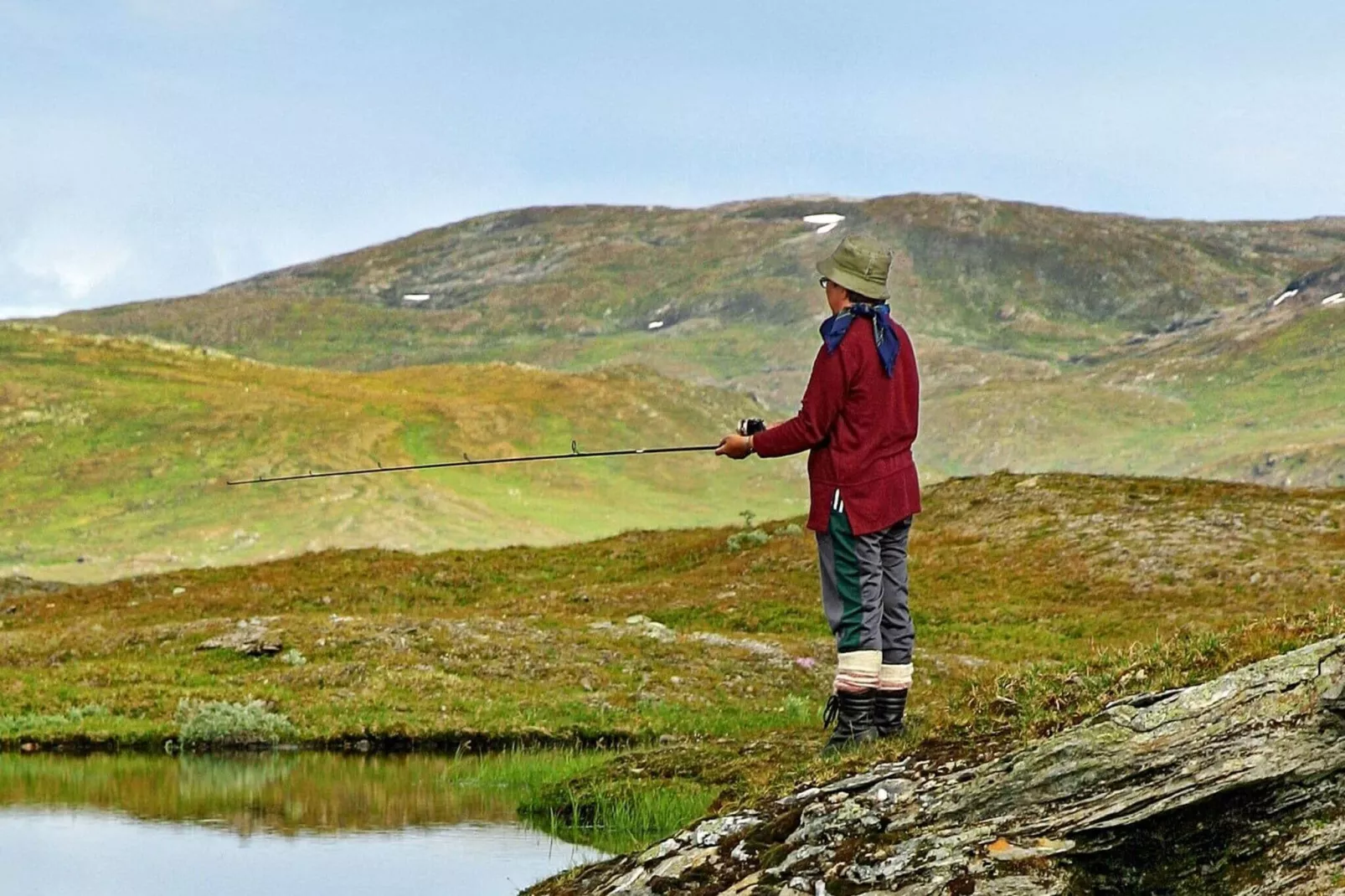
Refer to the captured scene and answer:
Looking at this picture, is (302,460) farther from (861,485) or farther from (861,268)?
(861,485)

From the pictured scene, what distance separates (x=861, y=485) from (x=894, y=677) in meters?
1.43

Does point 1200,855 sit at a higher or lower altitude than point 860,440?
lower

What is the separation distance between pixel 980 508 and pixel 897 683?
33.4 m

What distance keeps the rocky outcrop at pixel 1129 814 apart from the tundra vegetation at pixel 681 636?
2.47 feet

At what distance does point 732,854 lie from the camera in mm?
10461

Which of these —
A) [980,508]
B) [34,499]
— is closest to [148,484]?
[34,499]

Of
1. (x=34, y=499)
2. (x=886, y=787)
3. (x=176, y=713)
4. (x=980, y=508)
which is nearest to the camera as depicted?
(x=886, y=787)

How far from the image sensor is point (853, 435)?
40.3 ft

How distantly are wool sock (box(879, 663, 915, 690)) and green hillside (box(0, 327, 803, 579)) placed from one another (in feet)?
278

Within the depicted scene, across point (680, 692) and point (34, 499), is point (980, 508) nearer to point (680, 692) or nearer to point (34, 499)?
point (680, 692)

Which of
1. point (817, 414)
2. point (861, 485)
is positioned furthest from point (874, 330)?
point (861, 485)

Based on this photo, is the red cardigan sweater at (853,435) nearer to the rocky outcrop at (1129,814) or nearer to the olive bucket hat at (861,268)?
the olive bucket hat at (861,268)

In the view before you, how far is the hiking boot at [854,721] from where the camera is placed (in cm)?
1216

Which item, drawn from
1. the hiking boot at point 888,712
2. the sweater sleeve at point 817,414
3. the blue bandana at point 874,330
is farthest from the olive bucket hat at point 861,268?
the hiking boot at point 888,712
